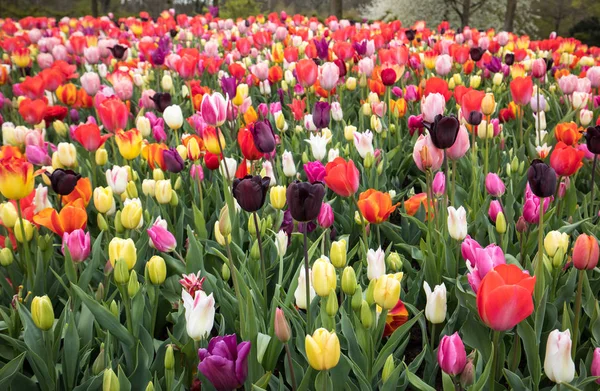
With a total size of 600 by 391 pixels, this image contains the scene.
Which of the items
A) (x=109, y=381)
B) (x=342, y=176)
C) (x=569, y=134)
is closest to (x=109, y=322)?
(x=109, y=381)

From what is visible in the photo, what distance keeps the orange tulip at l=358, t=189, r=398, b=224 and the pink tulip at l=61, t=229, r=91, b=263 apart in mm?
882

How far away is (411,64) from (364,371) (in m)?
3.40

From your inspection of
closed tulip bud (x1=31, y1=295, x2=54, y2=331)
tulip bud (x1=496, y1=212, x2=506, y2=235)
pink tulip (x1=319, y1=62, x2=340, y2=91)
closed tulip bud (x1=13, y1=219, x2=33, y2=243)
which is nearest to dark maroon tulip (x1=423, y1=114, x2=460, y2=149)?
tulip bud (x1=496, y1=212, x2=506, y2=235)

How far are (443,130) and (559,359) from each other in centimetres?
75

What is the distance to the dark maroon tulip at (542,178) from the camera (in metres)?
1.47

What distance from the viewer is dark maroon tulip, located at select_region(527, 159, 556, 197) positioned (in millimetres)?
1475

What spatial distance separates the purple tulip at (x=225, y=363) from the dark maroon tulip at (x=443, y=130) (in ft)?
2.95

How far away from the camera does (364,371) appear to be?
1.48 m

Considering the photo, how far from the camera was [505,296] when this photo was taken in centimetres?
112

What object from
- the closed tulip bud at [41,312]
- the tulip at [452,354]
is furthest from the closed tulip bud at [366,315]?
the closed tulip bud at [41,312]

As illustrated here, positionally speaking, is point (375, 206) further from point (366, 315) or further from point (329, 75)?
point (329, 75)

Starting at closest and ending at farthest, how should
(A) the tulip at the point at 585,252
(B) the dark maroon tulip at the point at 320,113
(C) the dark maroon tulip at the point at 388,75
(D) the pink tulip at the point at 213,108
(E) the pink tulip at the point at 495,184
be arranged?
(A) the tulip at the point at 585,252 < (D) the pink tulip at the point at 213,108 < (E) the pink tulip at the point at 495,184 < (B) the dark maroon tulip at the point at 320,113 < (C) the dark maroon tulip at the point at 388,75

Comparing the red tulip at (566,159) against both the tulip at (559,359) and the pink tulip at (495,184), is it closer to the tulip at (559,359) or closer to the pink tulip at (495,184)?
the pink tulip at (495,184)

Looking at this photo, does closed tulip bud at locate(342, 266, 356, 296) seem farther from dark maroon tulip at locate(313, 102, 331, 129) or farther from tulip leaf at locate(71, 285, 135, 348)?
dark maroon tulip at locate(313, 102, 331, 129)
